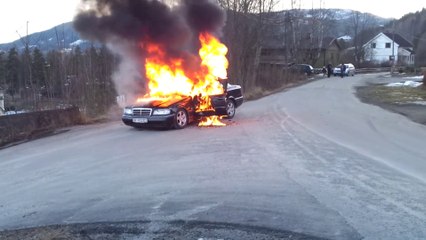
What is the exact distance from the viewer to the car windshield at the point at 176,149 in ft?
17.6

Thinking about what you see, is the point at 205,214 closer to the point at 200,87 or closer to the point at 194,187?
the point at 194,187

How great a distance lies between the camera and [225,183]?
698 centimetres

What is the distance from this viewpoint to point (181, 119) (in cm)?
1401

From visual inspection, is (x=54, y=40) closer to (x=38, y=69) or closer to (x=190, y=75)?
(x=38, y=69)

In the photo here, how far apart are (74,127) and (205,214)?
40.1 feet

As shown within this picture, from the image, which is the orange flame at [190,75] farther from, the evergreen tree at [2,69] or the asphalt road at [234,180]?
the evergreen tree at [2,69]

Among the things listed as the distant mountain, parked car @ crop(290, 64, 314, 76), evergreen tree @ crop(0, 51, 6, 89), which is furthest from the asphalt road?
parked car @ crop(290, 64, 314, 76)

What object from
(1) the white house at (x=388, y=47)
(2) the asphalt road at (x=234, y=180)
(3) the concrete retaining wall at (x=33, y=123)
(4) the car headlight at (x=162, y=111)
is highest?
(1) the white house at (x=388, y=47)

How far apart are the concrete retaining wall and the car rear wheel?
4.71 metres

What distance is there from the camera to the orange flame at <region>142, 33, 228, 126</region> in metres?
14.9

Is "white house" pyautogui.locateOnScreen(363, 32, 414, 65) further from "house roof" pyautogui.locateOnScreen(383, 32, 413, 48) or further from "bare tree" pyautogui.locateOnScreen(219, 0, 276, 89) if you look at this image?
"bare tree" pyautogui.locateOnScreen(219, 0, 276, 89)

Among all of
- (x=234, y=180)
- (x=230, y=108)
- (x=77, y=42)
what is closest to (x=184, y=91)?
(x=230, y=108)

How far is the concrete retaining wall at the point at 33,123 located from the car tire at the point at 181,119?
15.4 ft

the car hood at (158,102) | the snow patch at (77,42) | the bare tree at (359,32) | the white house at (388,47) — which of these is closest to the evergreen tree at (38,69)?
the snow patch at (77,42)
